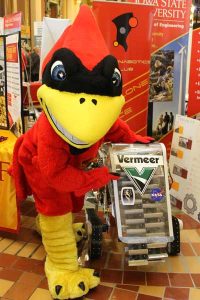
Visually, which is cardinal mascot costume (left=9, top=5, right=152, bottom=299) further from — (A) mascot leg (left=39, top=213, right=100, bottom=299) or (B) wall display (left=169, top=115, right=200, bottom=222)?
(B) wall display (left=169, top=115, right=200, bottom=222)

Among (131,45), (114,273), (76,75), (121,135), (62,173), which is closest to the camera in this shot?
(76,75)

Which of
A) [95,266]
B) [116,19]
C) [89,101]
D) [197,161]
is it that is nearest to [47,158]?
[89,101]

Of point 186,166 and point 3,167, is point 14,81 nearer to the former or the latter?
point 3,167

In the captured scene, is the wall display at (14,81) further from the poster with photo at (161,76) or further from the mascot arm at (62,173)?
the poster with photo at (161,76)

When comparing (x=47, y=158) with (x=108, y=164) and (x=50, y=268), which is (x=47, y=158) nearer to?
(x=108, y=164)

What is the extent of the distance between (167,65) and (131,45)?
50 centimetres

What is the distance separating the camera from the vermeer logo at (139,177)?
170cm

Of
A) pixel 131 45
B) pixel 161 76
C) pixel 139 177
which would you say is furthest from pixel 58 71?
pixel 161 76

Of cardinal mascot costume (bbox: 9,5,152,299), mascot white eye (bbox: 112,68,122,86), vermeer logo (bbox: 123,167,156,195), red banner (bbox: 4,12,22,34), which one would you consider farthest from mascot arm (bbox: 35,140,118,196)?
red banner (bbox: 4,12,22,34)

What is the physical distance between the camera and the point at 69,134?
4.72 ft

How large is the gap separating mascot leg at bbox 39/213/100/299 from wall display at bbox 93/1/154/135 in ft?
4.17

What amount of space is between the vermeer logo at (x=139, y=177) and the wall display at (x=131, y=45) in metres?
1.10

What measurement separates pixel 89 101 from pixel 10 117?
1.05m

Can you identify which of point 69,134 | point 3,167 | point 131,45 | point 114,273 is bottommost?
point 114,273
